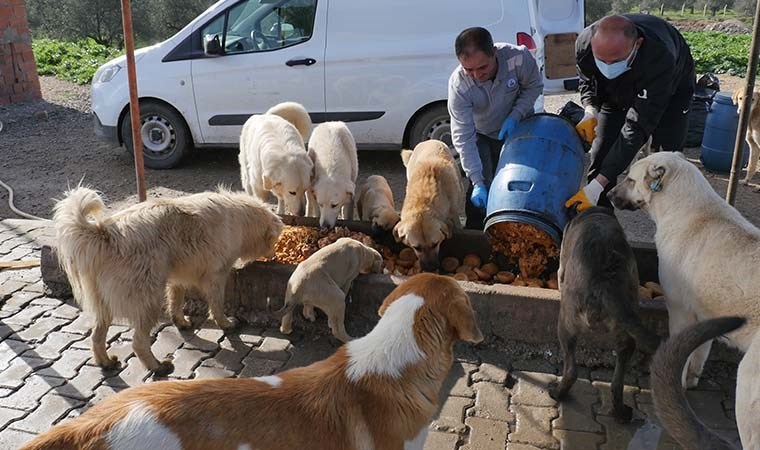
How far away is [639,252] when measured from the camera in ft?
18.5

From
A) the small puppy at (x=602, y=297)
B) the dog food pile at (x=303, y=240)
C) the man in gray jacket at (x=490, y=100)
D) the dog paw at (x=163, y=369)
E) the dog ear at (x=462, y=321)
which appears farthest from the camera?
the man in gray jacket at (x=490, y=100)

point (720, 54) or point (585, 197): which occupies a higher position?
point (720, 54)

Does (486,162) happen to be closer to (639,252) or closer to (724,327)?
(639,252)

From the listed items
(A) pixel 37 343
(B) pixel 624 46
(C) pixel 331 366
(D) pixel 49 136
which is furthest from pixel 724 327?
(D) pixel 49 136

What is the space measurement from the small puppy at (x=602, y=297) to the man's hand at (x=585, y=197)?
0.75 metres

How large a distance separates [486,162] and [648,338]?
128 inches

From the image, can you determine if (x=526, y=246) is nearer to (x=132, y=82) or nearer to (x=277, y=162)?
(x=277, y=162)

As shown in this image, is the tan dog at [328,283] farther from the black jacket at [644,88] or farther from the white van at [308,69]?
the white van at [308,69]

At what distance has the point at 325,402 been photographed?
2.94 m

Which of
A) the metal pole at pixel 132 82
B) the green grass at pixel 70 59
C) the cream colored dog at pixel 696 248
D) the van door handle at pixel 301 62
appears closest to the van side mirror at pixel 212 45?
the van door handle at pixel 301 62

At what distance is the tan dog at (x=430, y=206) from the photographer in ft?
18.6

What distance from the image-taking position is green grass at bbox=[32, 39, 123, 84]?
17375 mm

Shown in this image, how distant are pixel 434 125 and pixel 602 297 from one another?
5.84 metres

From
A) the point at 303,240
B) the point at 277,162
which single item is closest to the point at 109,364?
the point at 303,240
